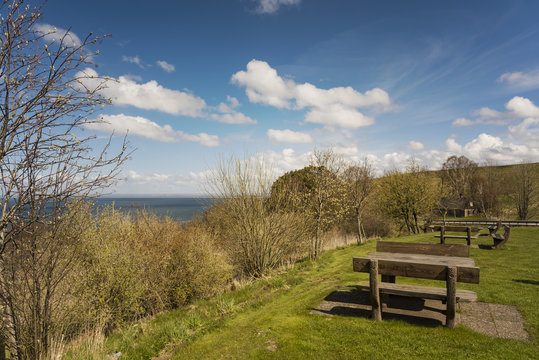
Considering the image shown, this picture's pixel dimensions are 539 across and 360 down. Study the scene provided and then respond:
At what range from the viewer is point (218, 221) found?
62.4ft

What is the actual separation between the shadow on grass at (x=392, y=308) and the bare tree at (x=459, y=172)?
205 ft

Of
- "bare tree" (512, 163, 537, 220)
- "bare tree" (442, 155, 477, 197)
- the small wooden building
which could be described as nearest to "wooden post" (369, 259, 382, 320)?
"bare tree" (512, 163, 537, 220)

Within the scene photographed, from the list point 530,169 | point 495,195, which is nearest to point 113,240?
point 530,169

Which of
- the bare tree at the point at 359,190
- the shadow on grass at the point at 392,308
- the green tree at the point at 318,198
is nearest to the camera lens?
the shadow on grass at the point at 392,308

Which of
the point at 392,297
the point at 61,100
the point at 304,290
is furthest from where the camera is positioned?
the point at 304,290

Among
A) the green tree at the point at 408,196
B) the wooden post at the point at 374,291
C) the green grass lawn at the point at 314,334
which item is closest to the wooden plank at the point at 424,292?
the wooden post at the point at 374,291

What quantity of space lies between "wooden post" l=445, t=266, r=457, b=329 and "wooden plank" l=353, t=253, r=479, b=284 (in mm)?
81

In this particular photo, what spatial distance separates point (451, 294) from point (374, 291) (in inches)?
41.3

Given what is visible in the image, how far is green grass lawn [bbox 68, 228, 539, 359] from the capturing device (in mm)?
3578

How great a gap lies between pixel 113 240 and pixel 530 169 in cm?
4755

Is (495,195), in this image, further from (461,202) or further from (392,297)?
(392,297)

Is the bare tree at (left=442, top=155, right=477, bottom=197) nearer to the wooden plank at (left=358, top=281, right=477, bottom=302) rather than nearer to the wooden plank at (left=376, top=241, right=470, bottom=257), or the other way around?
the wooden plank at (left=376, top=241, right=470, bottom=257)

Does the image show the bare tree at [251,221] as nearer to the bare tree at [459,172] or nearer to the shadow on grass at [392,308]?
the shadow on grass at [392,308]

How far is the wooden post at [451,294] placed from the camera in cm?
383
